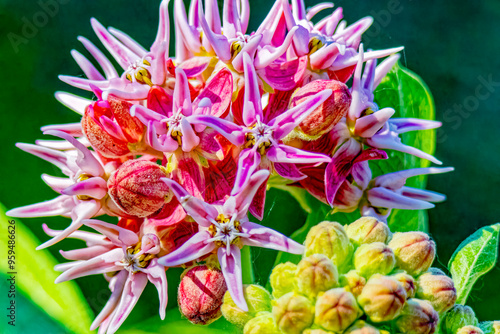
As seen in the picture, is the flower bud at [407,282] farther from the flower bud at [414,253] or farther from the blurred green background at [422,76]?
the blurred green background at [422,76]

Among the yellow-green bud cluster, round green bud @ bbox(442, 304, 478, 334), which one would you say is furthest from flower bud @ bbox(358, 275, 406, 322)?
round green bud @ bbox(442, 304, 478, 334)

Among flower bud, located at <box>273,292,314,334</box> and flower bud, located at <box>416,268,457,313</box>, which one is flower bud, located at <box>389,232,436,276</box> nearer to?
flower bud, located at <box>416,268,457,313</box>

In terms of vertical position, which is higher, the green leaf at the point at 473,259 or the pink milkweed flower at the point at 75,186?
the pink milkweed flower at the point at 75,186

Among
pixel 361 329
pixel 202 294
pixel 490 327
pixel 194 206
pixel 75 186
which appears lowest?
pixel 490 327

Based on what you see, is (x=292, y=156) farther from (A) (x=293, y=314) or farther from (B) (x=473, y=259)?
(B) (x=473, y=259)

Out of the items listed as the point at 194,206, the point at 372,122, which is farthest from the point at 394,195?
the point at 194,206

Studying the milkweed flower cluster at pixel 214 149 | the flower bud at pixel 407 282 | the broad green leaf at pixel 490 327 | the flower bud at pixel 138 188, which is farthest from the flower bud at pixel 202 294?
the broad green leaf at pixel 490 327

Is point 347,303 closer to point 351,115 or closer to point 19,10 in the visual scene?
point 351,115
